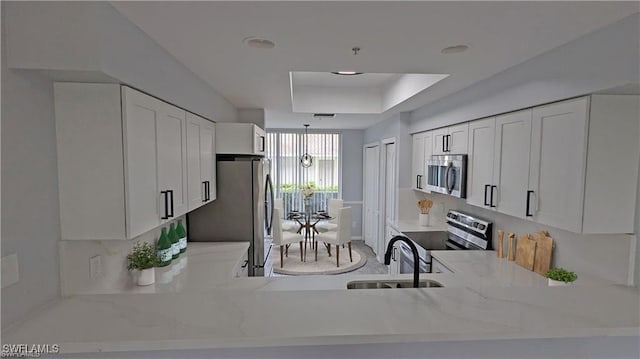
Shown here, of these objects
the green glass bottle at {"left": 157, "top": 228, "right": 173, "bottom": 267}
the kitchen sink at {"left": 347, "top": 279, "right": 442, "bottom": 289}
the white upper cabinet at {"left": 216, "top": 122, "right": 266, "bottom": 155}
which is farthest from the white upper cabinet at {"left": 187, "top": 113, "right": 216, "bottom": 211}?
the kitchen sink at {"left": 347, "top": 279, "right": 442, "bottom": 289}

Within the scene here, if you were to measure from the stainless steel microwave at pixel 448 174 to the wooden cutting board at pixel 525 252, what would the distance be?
2.02 ft

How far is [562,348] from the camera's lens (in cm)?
126

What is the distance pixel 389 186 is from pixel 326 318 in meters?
4.09

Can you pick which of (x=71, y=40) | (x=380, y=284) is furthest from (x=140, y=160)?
(x=380, y=284)

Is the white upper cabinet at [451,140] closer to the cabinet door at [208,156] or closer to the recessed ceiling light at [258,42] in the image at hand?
the recessed ceiling light at [258,42]

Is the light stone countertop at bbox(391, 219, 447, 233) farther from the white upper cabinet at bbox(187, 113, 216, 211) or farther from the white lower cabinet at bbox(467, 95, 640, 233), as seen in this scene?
the white upper cabinet at bbox(187, 113, 216, 211)

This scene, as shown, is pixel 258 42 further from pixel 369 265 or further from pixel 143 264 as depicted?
pixel 369 265

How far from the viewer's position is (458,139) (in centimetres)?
309

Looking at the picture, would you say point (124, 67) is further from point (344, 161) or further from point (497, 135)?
point (344, 161)

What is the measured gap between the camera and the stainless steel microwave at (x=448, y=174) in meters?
2.94

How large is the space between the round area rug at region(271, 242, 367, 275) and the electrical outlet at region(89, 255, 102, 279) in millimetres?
3315

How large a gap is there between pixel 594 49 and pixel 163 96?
7.83 feet

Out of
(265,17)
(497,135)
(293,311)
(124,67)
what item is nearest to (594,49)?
(497,135)

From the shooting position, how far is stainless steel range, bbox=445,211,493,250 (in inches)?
116
